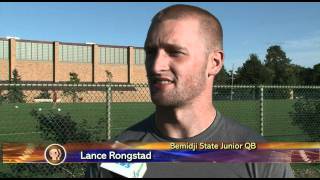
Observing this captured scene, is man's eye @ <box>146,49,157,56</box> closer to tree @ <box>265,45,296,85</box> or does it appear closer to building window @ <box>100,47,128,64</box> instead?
building window @ <box>100,47,128,64</box>

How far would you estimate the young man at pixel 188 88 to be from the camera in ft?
6.25

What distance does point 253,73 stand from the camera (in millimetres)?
94250

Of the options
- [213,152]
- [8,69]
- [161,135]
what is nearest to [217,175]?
[213,152]

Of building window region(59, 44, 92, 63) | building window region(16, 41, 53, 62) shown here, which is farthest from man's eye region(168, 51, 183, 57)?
building window region(59, 44, 92, 63)

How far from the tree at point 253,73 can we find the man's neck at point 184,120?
8932 cm

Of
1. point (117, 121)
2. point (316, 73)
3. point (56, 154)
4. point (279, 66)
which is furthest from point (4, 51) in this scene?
point (56, 154)

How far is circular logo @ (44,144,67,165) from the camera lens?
8.85 feet

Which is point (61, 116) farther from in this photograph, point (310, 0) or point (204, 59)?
point (204, 59)

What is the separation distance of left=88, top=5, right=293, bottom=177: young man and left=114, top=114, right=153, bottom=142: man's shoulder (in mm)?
45

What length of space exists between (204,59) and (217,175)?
1.49 feet

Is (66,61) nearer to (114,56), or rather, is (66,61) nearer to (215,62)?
(114,56)

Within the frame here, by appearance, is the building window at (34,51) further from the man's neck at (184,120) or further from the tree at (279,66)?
the man's neck at (184,120)

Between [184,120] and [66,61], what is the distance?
83226 millimetres

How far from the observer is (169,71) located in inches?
75.1
